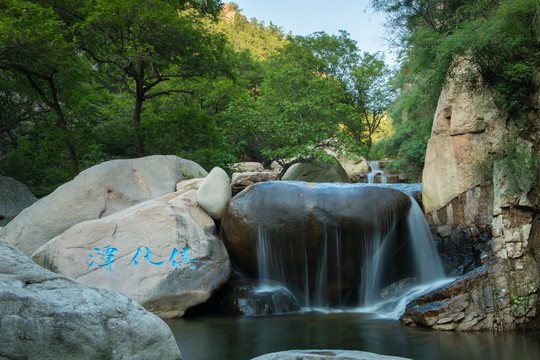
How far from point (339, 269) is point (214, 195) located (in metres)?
2.70

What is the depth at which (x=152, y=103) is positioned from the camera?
48.3ft

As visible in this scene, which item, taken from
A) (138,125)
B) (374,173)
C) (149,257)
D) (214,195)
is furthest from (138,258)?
(374,173)

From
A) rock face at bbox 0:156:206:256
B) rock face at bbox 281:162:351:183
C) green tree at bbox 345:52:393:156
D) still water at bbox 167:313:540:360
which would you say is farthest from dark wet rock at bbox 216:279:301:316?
green tree at bbox 345:52:393:156

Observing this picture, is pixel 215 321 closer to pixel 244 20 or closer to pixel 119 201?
pixel 119 201

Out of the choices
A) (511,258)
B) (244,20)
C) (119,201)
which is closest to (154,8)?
(119,201)

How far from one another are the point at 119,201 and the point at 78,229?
177 centimetres

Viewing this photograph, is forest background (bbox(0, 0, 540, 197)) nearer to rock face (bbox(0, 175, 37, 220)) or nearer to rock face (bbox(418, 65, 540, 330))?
rock face (bbox(418, 65, 540, 330))

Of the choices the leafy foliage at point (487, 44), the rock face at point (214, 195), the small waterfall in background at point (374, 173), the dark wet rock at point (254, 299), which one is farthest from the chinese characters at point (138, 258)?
the small waterfall in background at point (374, 173)

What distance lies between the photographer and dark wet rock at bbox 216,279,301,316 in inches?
275

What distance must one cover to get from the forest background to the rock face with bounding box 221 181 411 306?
2480mm

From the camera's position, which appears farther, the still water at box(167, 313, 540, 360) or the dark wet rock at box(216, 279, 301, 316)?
the dark wet rock at box(216, 279, 301, 316)

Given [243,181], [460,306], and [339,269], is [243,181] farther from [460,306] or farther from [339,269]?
[460,306]

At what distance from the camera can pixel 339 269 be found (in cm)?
755

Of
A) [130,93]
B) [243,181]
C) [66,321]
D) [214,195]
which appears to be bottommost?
[66,321]
